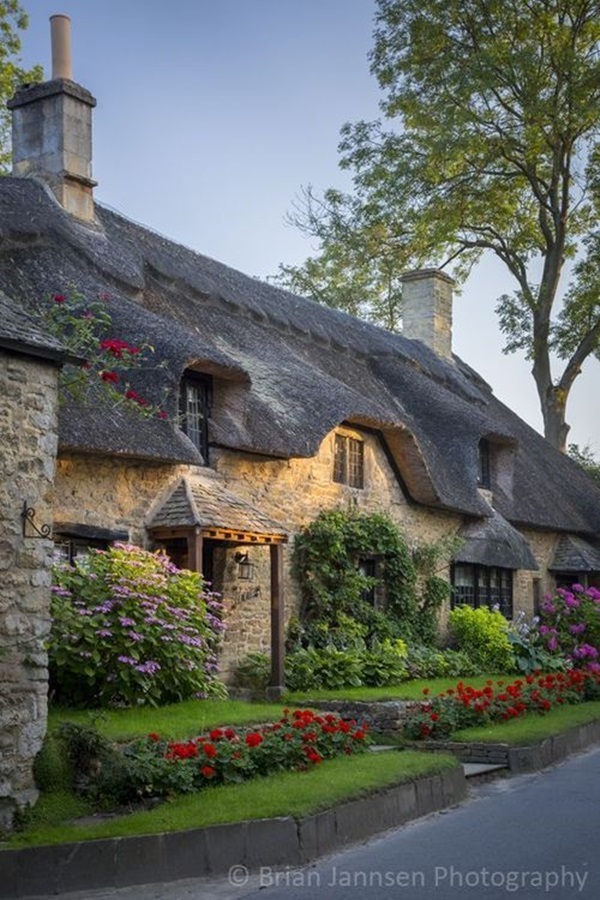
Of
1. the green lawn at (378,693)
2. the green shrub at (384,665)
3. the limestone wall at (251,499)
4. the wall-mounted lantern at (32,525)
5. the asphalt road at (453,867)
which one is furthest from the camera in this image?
the green shrub at (384,665)

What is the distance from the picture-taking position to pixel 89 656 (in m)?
10.9

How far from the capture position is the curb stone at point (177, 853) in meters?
7.04

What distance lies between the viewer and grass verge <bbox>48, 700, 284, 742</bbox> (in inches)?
389

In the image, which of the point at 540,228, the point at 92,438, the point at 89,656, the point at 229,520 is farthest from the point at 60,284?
the point at 540,228

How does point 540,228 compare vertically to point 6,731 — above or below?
above

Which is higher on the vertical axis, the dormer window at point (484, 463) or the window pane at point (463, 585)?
the dormer window at point (484, 463)

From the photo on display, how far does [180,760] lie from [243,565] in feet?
23.8

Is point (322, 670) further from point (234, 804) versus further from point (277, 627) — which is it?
point (234, 804)

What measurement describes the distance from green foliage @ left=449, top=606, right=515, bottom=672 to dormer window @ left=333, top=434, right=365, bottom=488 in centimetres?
361

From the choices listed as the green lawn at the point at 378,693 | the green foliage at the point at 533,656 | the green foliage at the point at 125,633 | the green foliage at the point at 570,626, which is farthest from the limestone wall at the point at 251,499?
the green foliage at the point at 570,626

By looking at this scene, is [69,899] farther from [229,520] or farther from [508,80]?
[508,80]

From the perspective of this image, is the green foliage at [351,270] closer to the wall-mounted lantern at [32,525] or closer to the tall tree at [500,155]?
the tall tree at [500,155]

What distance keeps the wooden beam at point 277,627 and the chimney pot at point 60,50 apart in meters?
7.72

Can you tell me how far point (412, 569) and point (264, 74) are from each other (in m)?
8.80
